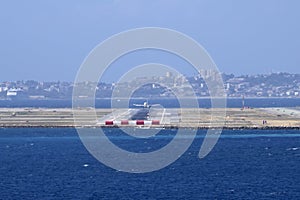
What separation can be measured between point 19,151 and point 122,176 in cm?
1818

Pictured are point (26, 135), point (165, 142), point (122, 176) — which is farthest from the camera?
point (26, 135)

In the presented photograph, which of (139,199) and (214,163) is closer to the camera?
(139,199)

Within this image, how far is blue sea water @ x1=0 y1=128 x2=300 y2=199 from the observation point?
37.9m

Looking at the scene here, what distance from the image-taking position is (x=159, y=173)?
45.3 m

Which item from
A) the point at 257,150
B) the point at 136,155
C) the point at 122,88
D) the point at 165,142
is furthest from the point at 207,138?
the point at 122,88

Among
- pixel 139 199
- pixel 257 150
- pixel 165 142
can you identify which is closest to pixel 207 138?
pixel 165 142

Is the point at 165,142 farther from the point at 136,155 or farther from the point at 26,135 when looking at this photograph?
the point at 26,135

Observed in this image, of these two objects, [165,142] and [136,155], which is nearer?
A: [136,155]

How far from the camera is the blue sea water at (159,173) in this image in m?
37.9

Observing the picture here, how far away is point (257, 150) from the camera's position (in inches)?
2299

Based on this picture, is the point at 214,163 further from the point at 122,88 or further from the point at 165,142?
the point at 122,88

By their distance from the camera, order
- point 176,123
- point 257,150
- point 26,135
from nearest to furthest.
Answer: point 257,150
point 26,135
point 176,123

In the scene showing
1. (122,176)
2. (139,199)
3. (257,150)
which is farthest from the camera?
(257,150)

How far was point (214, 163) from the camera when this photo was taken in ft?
165
